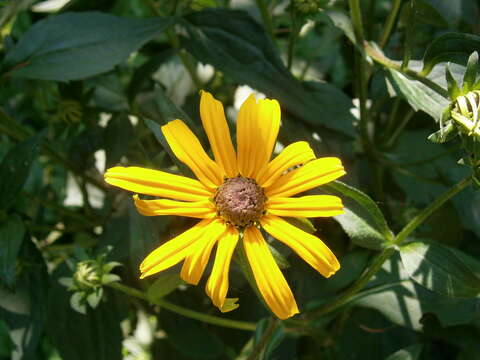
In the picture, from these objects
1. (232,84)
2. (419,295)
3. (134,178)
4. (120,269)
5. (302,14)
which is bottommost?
(419,295)

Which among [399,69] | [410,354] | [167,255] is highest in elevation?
[399,69]

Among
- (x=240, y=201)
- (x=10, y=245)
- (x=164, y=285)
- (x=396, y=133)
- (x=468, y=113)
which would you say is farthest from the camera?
(x=396, y=133)

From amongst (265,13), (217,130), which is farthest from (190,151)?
(265,13)

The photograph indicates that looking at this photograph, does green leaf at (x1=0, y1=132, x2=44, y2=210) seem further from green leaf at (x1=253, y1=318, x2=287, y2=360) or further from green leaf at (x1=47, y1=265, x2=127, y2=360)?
green leaf at (x1=253, y1=318, x2=287, y2=360)

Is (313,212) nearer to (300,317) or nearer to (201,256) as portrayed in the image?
Result: (201,256)

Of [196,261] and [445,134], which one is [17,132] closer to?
[196,261]

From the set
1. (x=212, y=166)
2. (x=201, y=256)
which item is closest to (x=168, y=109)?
(x=212, y=166)
